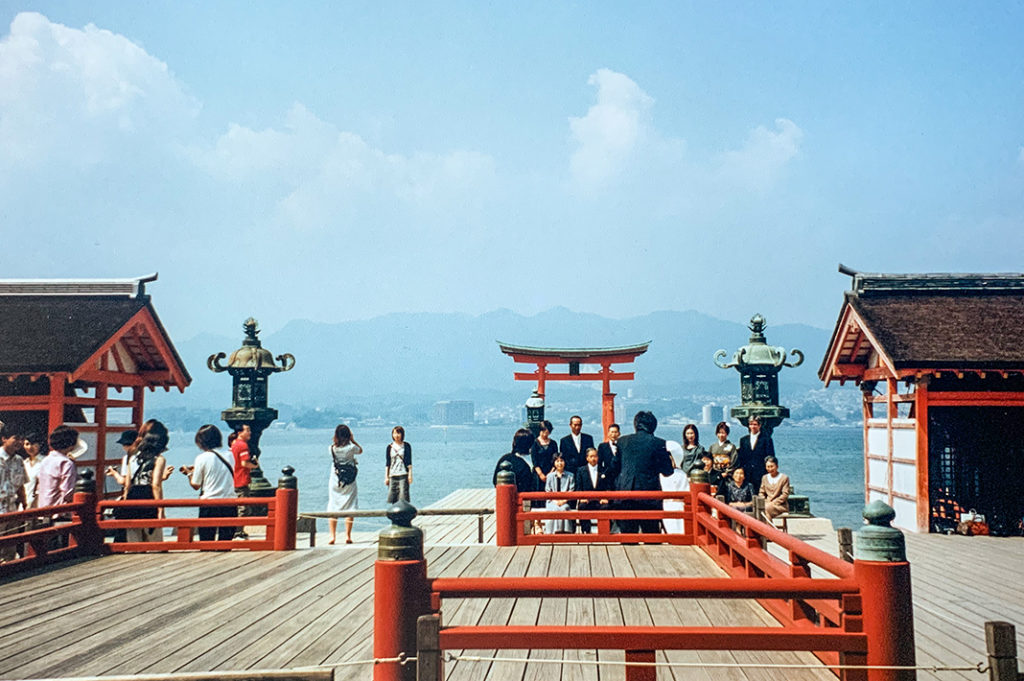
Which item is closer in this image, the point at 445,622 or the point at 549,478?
the point at 445,622

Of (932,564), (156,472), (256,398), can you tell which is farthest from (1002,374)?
(256,398)

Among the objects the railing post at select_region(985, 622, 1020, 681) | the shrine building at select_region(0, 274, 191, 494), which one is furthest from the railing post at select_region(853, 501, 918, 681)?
the shrine building at select_region(0, 274, 191, 494)

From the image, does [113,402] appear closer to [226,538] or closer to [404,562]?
[226,538]

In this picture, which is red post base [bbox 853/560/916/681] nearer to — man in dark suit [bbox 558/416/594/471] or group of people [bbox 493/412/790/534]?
group of people [bbox 493/412/790/534]

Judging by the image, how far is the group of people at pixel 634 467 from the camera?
961 centimetres

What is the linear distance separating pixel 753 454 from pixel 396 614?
879 cm

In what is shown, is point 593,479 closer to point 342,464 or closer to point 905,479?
point 342,464

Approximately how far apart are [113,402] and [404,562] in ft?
39.7

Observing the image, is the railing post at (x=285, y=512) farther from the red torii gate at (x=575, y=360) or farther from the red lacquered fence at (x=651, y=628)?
the red torii gate at (x=575, y=360)

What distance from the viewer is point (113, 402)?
560 inches

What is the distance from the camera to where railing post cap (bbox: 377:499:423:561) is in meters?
4.20

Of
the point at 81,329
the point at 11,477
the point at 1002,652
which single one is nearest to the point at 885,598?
the point at 1002,652

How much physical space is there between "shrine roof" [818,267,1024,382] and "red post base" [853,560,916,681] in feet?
31.2

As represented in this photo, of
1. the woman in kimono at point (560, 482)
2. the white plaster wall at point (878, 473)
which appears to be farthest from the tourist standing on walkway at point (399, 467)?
the white plaster wall at point (878, 473)
